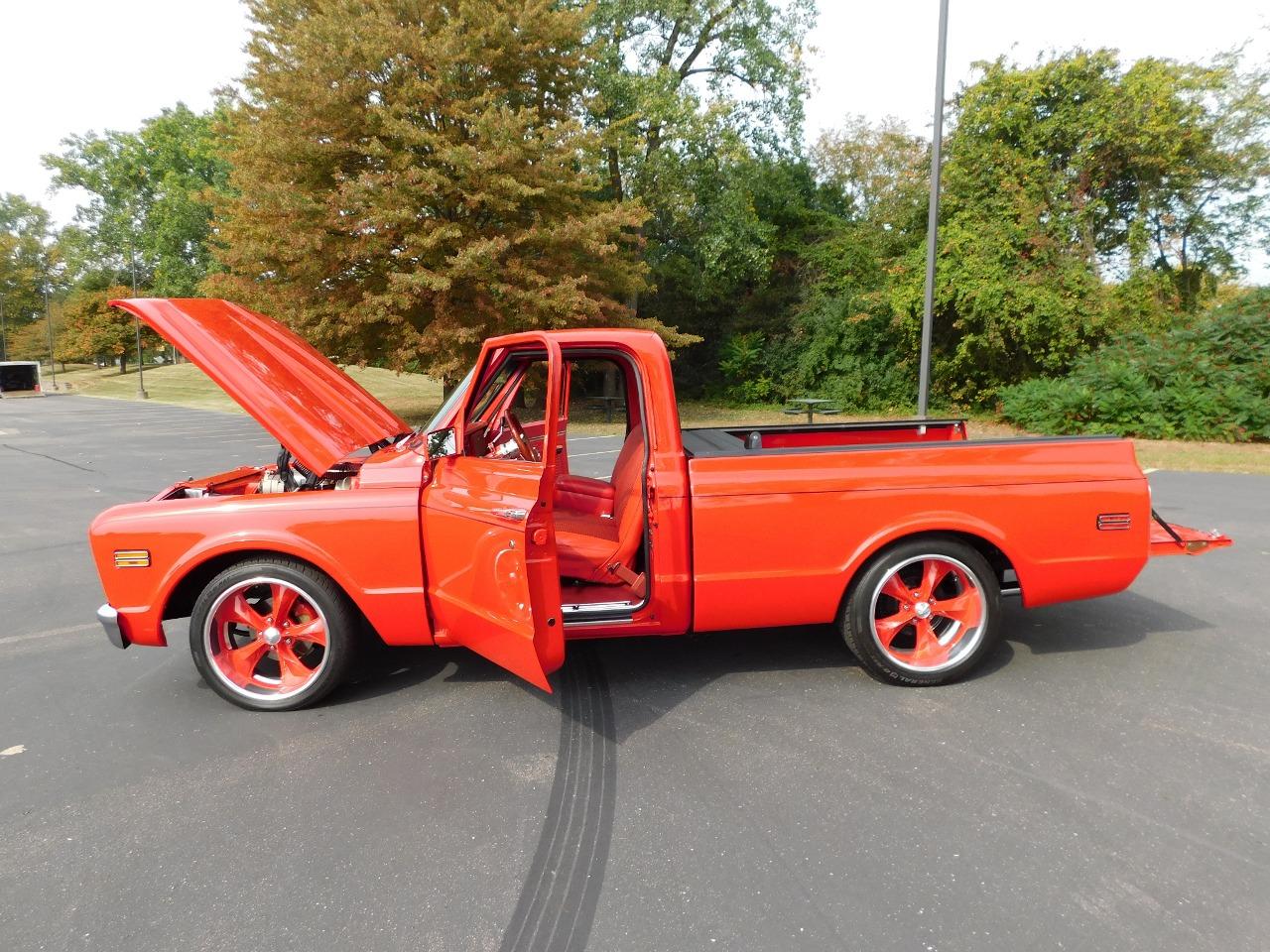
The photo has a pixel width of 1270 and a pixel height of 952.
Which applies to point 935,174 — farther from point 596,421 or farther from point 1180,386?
point 596,421

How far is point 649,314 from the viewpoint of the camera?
27.2 meters

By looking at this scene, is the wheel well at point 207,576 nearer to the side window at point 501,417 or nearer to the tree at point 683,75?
the side window at point 501,417

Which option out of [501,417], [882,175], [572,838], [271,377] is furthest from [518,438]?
[882,175]

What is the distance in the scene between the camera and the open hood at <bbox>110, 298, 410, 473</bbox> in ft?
12.3

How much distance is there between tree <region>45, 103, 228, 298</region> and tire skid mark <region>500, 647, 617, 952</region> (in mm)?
49371

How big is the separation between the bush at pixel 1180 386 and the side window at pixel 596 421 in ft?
31.4

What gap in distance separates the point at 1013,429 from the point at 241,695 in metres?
17.6

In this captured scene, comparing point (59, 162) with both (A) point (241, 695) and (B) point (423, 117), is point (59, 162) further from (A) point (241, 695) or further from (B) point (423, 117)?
(A) point (241, 695)

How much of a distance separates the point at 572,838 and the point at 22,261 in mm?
86314

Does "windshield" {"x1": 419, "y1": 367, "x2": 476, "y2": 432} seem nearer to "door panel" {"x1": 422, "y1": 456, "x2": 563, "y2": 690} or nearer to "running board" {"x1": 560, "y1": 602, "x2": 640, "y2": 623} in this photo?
"door panel" {"x1": 422, "y1": 456, "x2": 563, "y2": 690}

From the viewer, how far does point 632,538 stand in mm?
3924

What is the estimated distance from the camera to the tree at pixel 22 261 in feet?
215

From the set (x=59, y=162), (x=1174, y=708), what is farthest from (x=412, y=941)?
(x=59, y=162)

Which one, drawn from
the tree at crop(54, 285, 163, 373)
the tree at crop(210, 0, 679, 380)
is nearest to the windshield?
the tree at crop(210, 0, 679, 380)
